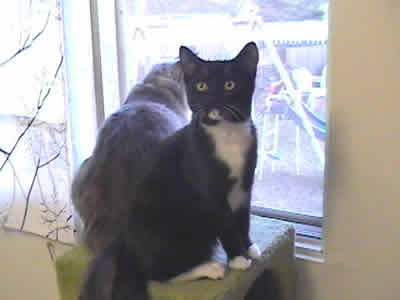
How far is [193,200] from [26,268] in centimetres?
114

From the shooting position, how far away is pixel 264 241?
1.27m

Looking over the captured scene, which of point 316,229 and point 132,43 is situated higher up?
point 132,43

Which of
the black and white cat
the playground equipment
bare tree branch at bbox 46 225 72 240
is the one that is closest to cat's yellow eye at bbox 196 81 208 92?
the black and white cat

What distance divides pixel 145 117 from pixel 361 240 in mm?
642

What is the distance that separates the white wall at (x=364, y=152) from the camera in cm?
119

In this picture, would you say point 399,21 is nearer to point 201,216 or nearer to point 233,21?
point 233,21

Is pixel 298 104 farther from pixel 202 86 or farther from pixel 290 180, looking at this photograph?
pixel 202 86

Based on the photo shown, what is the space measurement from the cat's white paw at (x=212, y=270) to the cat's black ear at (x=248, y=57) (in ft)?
1.40

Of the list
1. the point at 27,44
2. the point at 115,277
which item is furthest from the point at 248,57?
the point at 27,44

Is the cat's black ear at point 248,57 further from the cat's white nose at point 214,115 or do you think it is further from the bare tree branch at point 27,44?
the bare tree branch at point 27,44

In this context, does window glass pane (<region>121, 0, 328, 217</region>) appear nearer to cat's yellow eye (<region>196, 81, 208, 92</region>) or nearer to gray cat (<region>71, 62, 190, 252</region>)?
gray cat (<region>71, 62, 190, 252</region>)

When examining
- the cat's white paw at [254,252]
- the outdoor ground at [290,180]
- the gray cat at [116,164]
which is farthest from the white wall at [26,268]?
the cat's white paw at [254,252]

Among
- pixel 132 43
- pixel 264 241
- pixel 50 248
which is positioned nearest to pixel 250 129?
pixel 264 241

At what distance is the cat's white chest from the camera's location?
3.54 feet
